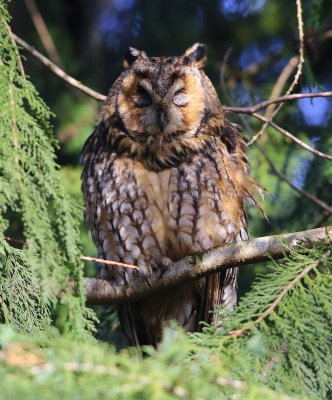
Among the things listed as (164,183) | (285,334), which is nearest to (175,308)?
(164,183)

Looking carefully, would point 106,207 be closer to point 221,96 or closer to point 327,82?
point 221,96

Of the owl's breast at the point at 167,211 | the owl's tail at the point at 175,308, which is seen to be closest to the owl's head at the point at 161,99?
the owl's breast at the point at 167,211

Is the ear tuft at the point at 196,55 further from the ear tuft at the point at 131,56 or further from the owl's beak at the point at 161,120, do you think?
the owl's beak at the point at 161,120

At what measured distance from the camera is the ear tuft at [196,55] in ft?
12.3

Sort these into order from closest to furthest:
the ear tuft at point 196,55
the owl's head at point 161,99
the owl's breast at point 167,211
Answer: the owl's breast at point 167,211 → the owl's head at point 161,99 → the ear tuft at point 196,55

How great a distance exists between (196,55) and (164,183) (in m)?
0.74

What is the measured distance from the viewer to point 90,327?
6.63 ft

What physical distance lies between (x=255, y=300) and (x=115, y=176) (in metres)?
1.45

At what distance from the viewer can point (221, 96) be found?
15.9 ft

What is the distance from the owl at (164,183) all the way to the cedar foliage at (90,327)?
963 mm

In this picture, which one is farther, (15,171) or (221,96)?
(221,96)

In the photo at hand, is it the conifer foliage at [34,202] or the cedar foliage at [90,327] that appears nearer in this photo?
the cedar foliage at [90,327]

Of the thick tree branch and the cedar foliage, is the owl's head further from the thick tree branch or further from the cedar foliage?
the cedar foliage

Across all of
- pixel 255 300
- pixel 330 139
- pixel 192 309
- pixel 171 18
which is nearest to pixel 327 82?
pixel 171 18
